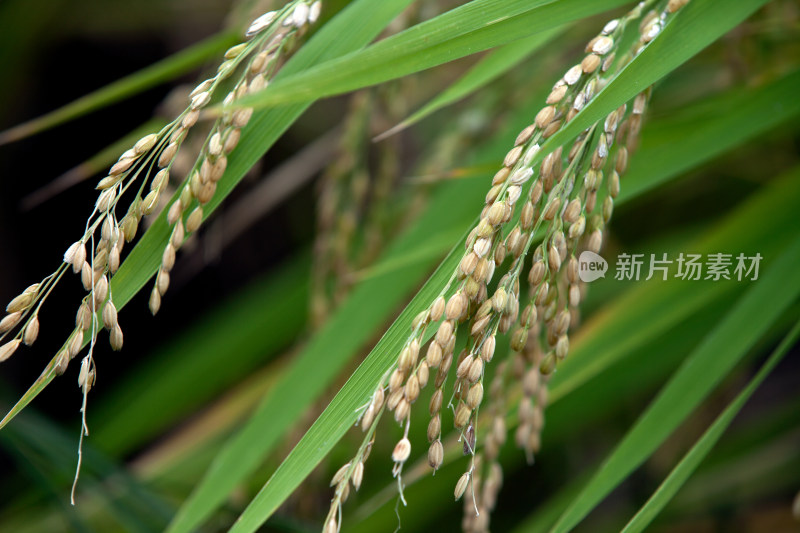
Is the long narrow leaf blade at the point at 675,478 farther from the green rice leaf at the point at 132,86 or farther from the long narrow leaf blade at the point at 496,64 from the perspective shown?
the green rice leaf at the point at 132,86

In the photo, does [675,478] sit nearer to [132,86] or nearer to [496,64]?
[496,64]

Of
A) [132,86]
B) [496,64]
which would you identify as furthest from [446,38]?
[132,86]

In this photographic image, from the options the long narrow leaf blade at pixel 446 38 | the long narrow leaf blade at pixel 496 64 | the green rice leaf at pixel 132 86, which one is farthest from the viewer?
the green rice leaf at pixel 132 86

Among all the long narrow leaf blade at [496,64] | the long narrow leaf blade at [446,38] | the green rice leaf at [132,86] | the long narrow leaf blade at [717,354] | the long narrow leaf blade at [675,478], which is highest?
the green rice leaf at [132,86]

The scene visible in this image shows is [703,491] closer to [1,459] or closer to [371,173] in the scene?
[371,173]

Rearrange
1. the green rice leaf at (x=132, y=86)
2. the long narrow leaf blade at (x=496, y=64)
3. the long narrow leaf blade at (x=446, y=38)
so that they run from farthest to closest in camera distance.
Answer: the green rice leaf at (x=132, y=86) → the long narrow leaf blade at (x=496, y=64) → the long narrow leaf blade at (x=446, y=38)

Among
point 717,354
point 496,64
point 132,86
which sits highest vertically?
point 132,86

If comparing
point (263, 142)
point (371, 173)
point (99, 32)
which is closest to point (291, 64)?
point (263, 142)

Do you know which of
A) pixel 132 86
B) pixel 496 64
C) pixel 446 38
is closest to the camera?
pixel 446 38

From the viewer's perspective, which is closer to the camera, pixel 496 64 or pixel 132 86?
pixel 496 64

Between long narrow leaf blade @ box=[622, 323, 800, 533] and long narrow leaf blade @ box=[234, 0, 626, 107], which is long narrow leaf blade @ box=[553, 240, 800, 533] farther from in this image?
long narrow leaf blade @ box=[234, 0, 626, 107]

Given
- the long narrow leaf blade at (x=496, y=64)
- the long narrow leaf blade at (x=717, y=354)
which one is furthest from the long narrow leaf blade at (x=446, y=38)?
the long narrow leaf blade at (x=717, y=354)
